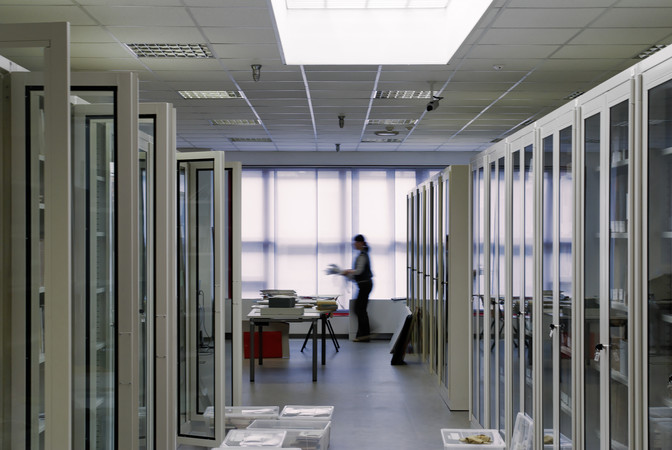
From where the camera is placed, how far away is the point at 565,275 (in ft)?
11.8

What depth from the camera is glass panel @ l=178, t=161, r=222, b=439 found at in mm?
5324

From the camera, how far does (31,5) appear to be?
4.43 metres

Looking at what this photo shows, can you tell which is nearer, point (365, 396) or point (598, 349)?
point (598, 349)

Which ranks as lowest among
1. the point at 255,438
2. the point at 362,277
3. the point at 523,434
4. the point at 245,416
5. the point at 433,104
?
the point at 245,416

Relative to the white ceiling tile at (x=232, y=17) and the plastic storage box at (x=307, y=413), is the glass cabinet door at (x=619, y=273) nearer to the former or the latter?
the white ceiling tile at (x=232, y=17)

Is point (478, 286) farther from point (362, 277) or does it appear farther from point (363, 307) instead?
point (363, 307)

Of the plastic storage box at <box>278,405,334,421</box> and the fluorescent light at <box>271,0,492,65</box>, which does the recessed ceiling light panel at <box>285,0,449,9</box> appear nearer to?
the fluorescent light at <box>271,0,492,65</box>

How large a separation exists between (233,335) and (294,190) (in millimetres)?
6259

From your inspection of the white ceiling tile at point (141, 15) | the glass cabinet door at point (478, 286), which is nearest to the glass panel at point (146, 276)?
the white ceiling tile at point (141, 15)

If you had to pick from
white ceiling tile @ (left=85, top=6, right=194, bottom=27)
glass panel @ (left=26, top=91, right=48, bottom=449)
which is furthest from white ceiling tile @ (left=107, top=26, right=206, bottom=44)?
glass panel @ (left=26, top=91, right=48, bottom=449)

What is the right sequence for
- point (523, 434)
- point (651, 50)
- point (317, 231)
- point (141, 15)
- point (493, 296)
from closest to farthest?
point (523, 434) → point (141, 15) → point (493, 296) → point (651, 50) → point (317, 231)

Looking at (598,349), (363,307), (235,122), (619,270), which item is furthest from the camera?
(363,307)

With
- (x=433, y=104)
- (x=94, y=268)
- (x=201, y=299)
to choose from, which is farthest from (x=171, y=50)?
(x=94, y=268)

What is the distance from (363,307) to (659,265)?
8825 millimetres
